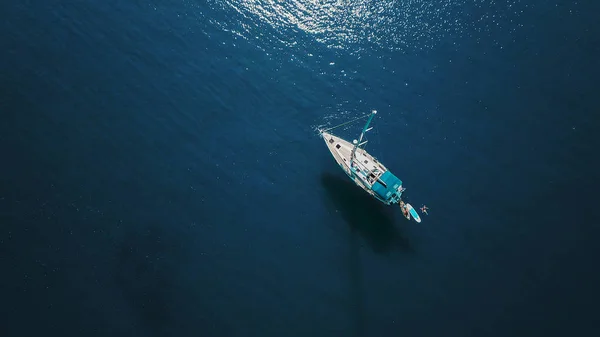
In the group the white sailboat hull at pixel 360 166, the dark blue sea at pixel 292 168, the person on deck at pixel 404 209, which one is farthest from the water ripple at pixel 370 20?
the person on deck at pixel 404 209

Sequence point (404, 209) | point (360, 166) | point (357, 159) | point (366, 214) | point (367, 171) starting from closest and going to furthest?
1. point (404, 209)
2. point (367, 171)
3. point (360, 166)
4. point (366, 214)
5. point (357, 159)

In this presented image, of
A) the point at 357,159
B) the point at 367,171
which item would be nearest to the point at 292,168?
the point at 357,159

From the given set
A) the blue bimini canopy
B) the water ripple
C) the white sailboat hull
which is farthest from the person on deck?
the water ripple

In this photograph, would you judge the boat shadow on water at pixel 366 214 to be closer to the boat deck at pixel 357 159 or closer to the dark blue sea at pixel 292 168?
the dark blue sea at pixel 292 168

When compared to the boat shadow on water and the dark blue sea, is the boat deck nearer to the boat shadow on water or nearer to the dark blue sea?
the dark blue sea

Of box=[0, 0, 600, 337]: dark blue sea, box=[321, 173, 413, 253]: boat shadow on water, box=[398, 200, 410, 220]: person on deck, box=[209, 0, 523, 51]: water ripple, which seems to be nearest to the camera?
box=[0, 0, 600, 337]: dark blue sea

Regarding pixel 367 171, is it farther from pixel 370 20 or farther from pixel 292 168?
pixel 370 20
